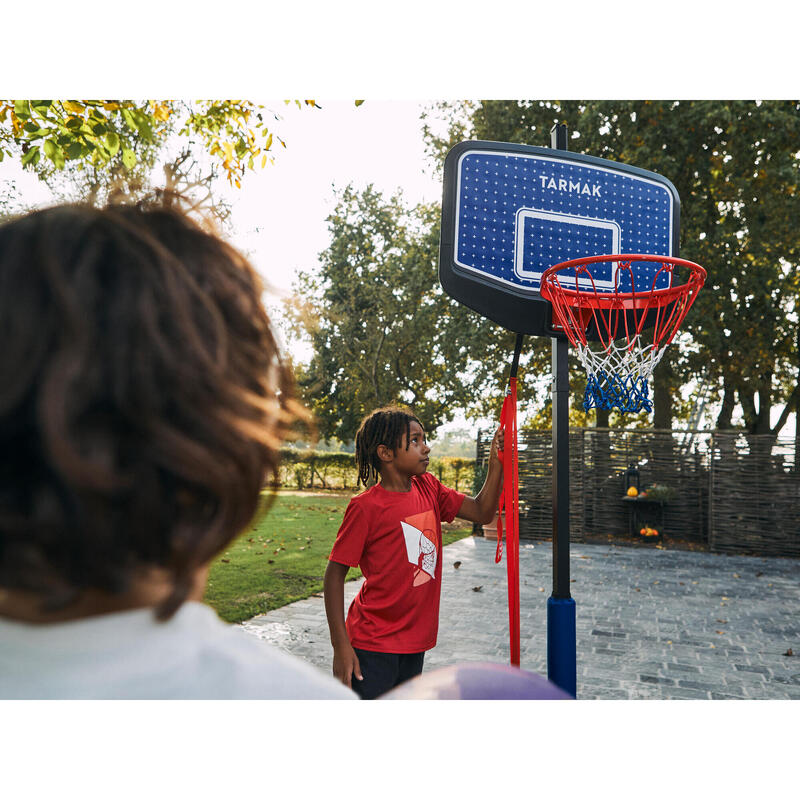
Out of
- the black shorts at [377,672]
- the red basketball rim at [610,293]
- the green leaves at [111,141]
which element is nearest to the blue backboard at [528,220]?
the red basketball rim at [610,293]

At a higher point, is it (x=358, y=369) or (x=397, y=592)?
(x=358, y=369)

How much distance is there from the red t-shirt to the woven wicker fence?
952 cm

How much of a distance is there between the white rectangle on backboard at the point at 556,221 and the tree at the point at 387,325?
10.4 metres

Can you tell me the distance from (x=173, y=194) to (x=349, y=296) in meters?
20.4

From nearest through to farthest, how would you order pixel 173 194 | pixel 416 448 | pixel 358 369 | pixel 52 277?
pixel 52 277 → pixel 173 194 → pixel 416 448 → pixel 358 369

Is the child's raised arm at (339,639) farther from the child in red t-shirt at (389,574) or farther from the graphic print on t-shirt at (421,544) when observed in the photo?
the graphic print on t-shirt at (421,544)

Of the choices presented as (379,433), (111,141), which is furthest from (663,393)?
(111,141)

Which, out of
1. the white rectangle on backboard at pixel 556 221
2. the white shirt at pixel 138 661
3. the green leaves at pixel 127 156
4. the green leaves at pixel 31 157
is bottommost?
the white shirt at pixel 138 661

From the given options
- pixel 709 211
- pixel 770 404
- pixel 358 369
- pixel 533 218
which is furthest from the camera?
pixel 358 369

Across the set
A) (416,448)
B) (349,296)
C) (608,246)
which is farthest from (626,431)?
(349,296)

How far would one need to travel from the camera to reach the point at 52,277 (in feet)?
1.89

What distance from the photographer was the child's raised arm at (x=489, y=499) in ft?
10.6

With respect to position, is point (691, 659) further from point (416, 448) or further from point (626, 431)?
point (626, 431)

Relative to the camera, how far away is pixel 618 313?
3295 millimetres
